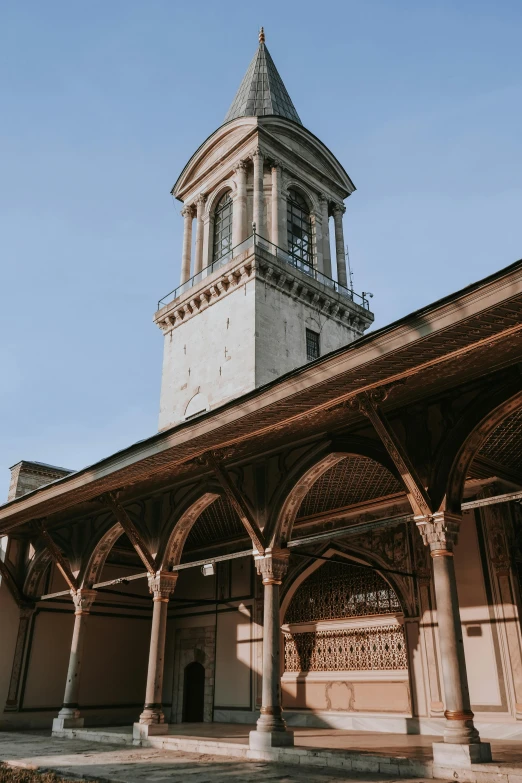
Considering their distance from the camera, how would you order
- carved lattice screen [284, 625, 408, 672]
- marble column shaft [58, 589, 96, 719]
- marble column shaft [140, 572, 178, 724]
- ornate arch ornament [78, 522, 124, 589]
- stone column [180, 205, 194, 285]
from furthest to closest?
stone column [180, 205, 194, 285]
ornate arch ornament [78, 522, 124, 589]
marble column shaft [58, 589, 96, 719]
carved lattice screen [284, 625, 408, 672]
marble column shaft [140, 572, 178, 724]

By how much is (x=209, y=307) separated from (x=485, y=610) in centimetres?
1340

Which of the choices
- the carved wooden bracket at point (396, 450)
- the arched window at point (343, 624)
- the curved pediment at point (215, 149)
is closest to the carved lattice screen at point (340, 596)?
the arched window at point (343, 624)

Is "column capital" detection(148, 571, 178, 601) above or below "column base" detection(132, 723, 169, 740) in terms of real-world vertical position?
above

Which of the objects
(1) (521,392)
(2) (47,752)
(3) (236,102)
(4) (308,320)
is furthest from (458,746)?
(3) (236,102)

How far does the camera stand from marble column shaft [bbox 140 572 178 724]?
10383 millimetres

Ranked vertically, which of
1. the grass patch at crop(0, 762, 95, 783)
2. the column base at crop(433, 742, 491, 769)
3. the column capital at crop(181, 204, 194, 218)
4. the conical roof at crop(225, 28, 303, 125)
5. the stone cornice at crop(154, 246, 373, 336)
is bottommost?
the grass patch at crop(0, 762, 95, 783)

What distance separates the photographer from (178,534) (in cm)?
1120

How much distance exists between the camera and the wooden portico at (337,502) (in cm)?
677

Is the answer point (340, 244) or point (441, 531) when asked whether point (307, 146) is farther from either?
point (441, 531)

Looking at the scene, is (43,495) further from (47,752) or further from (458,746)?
(458,746)

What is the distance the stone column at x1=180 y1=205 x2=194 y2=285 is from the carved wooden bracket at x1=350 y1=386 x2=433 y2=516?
51.6 feet

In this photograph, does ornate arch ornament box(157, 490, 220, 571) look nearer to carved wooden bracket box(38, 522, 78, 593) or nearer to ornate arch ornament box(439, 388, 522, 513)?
carved wooden bracket box(38, 522, 78, 593)

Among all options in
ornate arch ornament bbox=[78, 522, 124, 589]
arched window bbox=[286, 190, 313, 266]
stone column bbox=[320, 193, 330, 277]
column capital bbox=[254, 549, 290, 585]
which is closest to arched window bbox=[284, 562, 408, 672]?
column capital bbox=[254, 549, 290, 585]

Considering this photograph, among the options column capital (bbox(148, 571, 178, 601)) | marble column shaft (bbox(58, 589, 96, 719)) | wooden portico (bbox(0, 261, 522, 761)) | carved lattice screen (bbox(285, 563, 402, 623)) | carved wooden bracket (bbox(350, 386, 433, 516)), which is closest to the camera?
wooden portico (bbox(0, 261, 522, 761))
